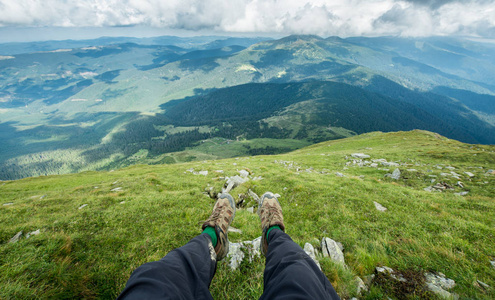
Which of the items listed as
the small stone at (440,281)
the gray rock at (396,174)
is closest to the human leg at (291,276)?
the small stone at (440,281)

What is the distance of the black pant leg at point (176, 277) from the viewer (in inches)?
125

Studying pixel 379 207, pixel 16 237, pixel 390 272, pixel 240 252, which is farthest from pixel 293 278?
pixel 16 237

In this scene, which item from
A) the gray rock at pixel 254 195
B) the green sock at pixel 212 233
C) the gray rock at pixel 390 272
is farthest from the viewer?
the gray rock at pixel 254 195

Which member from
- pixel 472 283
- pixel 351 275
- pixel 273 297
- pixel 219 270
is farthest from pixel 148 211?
pixel 472 283

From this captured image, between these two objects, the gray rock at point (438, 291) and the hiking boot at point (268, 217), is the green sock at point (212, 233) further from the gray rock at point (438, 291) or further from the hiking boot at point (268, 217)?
the gray rock at point (438, 291)

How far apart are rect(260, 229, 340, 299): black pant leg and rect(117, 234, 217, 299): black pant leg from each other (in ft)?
4.40

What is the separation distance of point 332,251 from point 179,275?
4927 mm

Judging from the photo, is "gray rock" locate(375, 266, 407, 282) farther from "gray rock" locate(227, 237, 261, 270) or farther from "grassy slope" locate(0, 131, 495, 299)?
"gray rock" locate(227, 237, 261, 270)

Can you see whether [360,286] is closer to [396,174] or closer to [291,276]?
[291,276]

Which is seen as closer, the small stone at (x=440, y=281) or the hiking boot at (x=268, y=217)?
the small stone at (x=440, y=281)

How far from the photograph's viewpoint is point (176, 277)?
3.64 m

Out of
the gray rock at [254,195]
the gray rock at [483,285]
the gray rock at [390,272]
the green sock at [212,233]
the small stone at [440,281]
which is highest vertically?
the gray rock at [483,285]

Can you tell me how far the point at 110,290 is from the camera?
4.47 metres

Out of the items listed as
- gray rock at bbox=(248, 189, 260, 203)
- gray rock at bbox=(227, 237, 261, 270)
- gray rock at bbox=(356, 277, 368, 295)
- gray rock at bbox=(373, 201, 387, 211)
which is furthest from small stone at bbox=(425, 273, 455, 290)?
gray rock at bbox=(248, 189, 260, 203)
